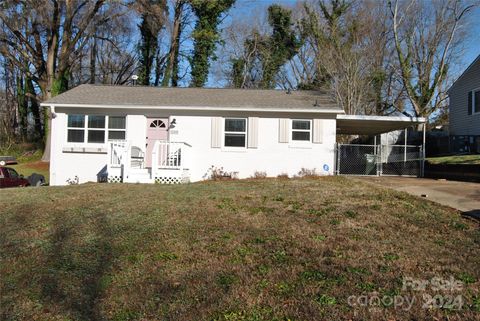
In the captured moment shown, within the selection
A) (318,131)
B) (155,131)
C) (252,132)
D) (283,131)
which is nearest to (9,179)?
(155,131)

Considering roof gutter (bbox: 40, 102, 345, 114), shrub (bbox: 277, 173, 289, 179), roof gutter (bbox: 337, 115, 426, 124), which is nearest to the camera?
shrub (bbox: 277, 173, 289, 179)

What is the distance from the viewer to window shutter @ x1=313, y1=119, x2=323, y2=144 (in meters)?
15.5

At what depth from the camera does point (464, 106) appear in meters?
20.3

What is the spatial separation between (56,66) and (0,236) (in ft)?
84.5

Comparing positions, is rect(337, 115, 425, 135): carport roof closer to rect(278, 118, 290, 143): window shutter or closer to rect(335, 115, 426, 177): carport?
rect(335, 115, 426, 177): carport

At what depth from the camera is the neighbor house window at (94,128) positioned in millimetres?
15781

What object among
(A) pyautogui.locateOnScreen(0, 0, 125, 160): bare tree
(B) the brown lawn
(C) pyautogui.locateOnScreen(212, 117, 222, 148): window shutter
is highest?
(A) pyautogui.locateOnScreen(0, 0, 125, 160): bare tree

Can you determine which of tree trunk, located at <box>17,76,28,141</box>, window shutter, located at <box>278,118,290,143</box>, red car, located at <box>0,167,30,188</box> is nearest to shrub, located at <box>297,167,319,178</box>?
window shutter, located at <box>278,118,290,143</box>

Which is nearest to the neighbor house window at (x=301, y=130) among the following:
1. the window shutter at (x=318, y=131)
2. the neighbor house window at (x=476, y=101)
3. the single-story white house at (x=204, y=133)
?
the single-story white house at (x=204, y=133)

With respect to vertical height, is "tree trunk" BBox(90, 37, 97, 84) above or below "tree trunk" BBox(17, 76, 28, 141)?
above

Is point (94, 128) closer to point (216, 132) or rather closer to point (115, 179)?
point (115, 179)

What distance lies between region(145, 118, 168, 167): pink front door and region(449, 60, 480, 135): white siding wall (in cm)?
1363

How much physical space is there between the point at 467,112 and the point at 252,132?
36.7 feet

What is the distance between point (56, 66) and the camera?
96.4ft
